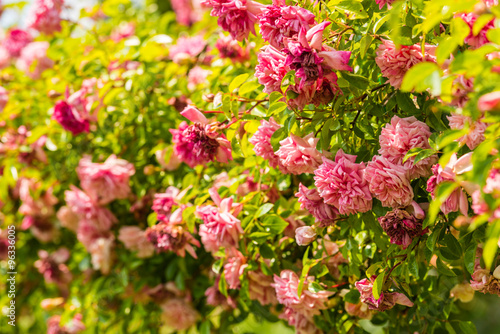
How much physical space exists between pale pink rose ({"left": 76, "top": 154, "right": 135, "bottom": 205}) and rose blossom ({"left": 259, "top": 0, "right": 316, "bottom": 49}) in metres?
0.78

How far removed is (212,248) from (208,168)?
30 cm

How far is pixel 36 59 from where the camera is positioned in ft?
6.08

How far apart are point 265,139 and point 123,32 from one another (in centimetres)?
139

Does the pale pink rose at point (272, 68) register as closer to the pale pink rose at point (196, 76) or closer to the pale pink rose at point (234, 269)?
the pale pink rose at point (234, 269)

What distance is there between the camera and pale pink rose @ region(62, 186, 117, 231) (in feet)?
5.03

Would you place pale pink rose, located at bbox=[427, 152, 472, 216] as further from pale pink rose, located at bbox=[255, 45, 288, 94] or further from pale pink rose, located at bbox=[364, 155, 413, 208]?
pale pink rose, located at bbox=[255, 45, 288, 94]

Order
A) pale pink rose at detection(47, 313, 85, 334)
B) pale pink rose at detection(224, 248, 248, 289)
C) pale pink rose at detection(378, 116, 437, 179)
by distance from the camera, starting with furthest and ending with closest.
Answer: pale pink rose at detection(47, 313, 85, 334), pale pink rose at detection(224, 248, 248, 289), pale pink rose at detection(378, 116, 437, 179)

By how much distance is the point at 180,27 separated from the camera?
2.28 meters

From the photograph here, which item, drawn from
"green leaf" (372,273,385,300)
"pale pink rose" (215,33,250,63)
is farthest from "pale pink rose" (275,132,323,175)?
"pale pink rose" (215,33,250,63)

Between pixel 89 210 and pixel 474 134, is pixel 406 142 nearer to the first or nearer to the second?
pixel 474 134

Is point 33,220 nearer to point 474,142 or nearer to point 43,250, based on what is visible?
point 43,250

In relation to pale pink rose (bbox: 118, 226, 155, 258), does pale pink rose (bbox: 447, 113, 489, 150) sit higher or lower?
higher

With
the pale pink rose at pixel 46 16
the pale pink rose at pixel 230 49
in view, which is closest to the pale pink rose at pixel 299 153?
the pale pink rose at pixel 230 49

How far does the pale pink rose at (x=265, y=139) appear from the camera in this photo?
3.10 feet
